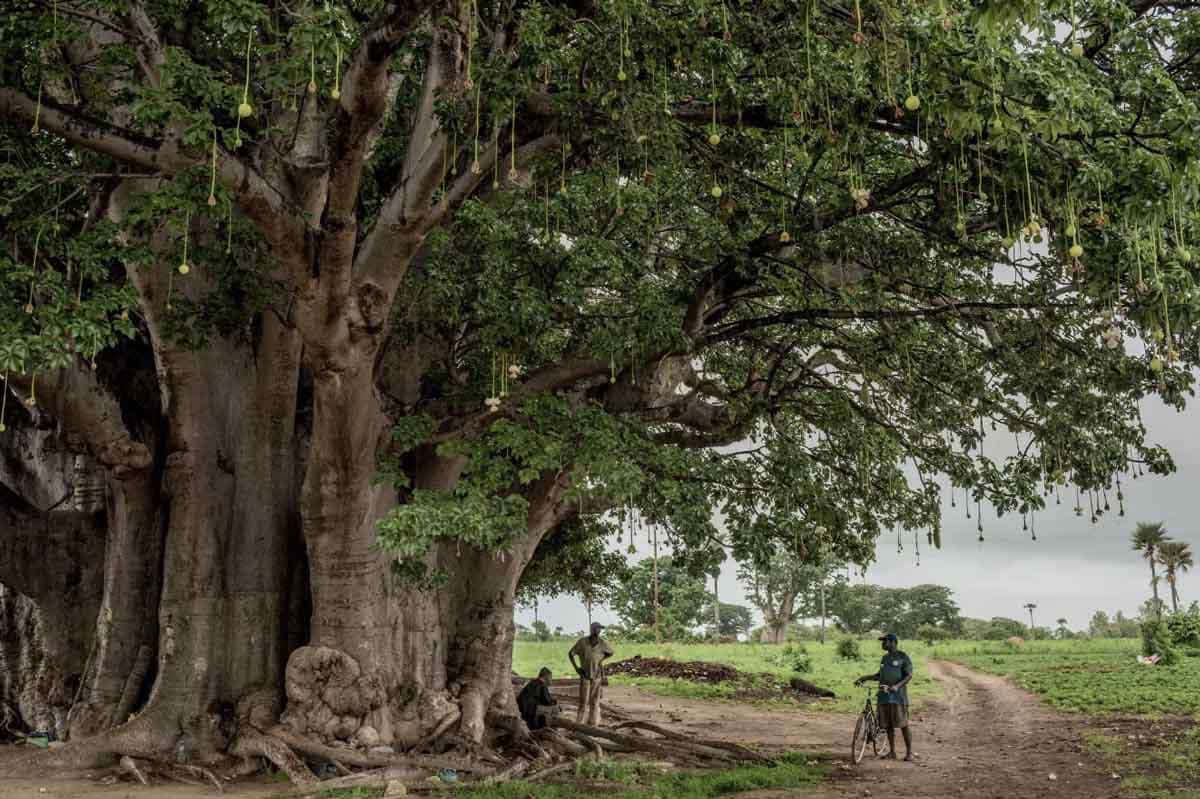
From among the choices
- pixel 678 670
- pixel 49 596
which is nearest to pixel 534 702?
pixel 49 596

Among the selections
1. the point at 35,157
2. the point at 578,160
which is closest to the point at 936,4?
the point at 578,160

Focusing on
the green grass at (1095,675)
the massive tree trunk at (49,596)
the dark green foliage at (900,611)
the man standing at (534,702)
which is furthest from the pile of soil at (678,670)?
the dark green foliage at (900,611)

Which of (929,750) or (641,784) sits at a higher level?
(641,784)

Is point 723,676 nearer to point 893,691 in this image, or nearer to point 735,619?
point 893,691

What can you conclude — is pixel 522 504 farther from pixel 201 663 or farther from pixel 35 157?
pixel 35 157

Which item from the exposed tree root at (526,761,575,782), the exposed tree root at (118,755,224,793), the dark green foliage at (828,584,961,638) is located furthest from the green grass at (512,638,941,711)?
the dark green foliage at (828,584,961,638)

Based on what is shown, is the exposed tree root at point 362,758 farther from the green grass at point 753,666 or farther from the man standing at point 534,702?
the green grass at point 753,666

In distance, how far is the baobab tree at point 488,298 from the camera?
664 centimetres

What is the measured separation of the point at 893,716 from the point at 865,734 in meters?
0.43

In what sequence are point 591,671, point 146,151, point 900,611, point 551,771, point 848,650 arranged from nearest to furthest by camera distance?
point 146,151
point 551,771
point 591,671
point 848,650
point 900,611

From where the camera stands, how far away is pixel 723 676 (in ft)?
79.5

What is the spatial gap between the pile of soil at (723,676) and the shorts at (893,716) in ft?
31.1

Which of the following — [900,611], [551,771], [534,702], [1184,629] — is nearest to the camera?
[551,771]

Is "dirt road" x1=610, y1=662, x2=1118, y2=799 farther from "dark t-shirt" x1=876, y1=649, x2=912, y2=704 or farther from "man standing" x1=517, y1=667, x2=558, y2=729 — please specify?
"man standing" x1=517, y1=667, x2=558, y2=729
